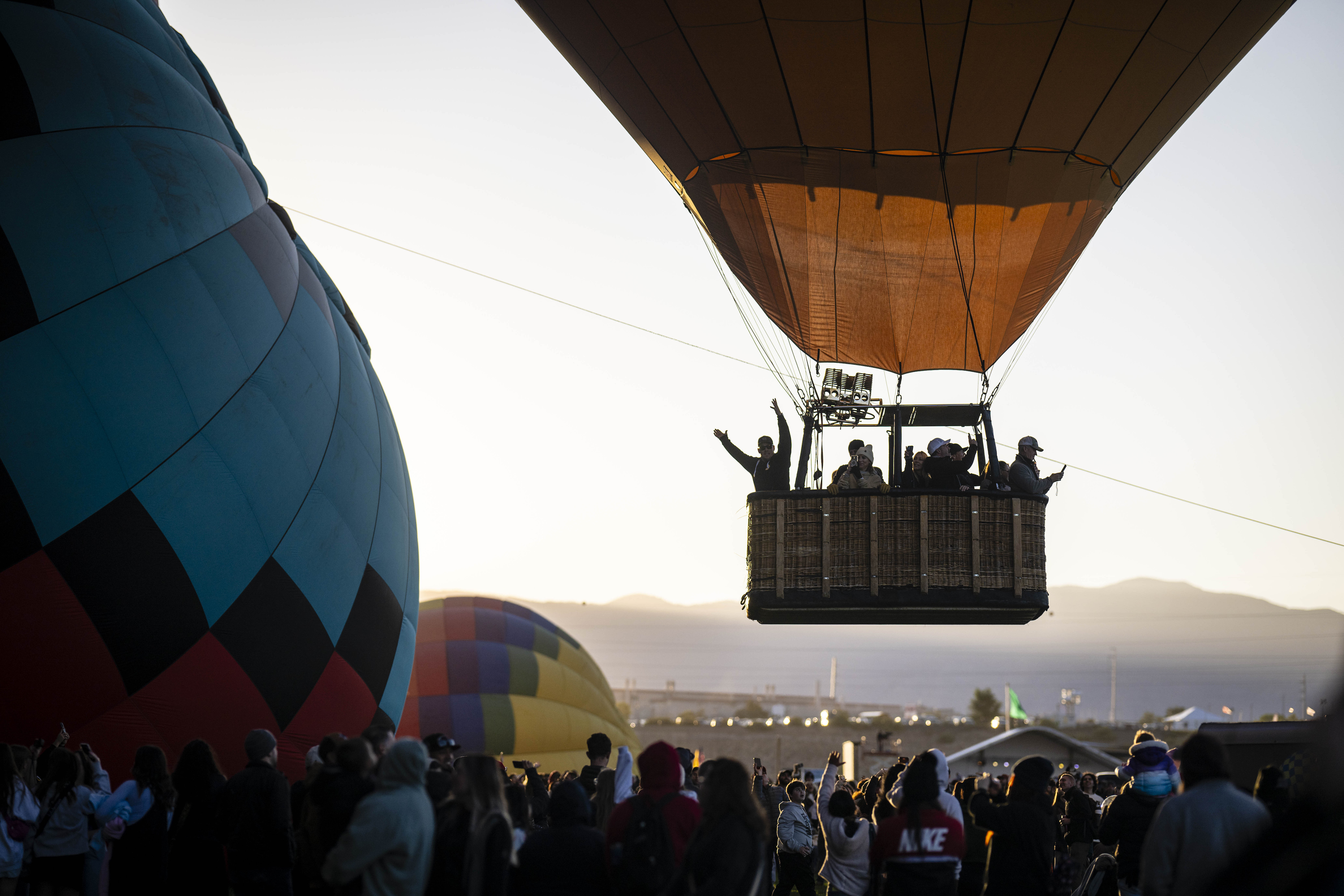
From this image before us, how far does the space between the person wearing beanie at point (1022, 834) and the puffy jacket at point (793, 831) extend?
2.19m

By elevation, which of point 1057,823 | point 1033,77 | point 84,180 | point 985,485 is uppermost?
point 1033,77

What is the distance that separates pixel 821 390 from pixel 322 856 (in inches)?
222

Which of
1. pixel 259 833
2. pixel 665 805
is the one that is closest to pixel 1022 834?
pixel 665 805

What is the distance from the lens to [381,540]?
873cm

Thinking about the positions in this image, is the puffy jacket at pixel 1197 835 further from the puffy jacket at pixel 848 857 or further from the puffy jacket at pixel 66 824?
the puffy jacket at pixel 66 824

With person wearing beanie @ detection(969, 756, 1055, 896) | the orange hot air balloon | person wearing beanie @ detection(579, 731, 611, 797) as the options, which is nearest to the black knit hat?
person wearing beanie @ detection(969, 756, 1055, 896)

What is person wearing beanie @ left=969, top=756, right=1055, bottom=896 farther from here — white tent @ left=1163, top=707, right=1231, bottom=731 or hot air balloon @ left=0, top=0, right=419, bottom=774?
white tent @ left=1163, top=707, right=1231, bottom=731

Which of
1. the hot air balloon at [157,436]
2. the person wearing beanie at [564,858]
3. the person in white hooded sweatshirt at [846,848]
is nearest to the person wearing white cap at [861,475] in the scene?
the person in white hooded sweatshirt at [846,848]

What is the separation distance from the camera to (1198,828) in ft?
10.1

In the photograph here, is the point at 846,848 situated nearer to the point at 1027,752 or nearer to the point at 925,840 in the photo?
the point at 925,840

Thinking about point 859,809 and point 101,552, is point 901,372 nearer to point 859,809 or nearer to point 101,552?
point 859,809

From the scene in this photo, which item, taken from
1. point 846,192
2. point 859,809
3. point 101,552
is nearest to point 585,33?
point 846,192

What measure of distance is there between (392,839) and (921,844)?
1700 mm

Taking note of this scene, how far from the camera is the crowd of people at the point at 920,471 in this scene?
738 centimetres
